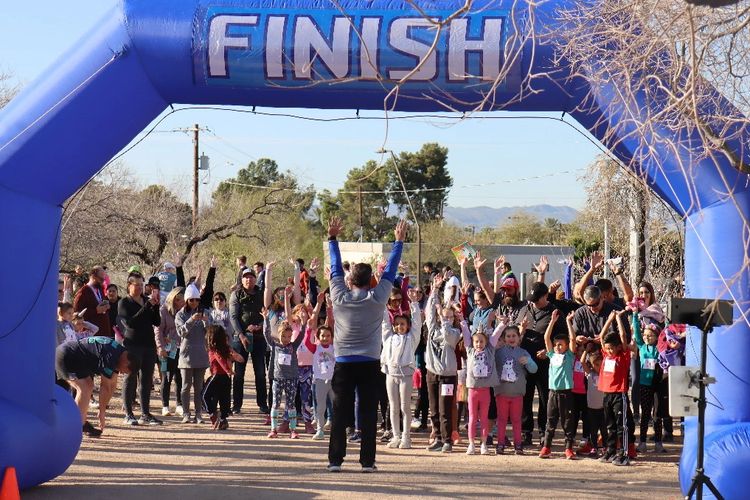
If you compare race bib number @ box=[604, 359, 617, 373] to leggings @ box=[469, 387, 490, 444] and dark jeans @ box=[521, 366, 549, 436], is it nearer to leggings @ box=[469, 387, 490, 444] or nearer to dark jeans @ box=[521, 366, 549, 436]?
leggings @ box=[469, 387, 490, 444]

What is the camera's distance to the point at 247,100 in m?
9.01

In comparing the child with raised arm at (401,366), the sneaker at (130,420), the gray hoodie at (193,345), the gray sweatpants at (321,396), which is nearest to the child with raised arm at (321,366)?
the gray sweatpants at (321,396)

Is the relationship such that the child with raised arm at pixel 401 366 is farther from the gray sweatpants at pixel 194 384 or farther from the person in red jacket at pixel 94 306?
the person in red jacket at pixel 94 306

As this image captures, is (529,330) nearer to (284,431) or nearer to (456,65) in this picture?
(284,431)

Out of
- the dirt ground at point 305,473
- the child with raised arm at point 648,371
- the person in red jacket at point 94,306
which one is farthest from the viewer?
the person in red jacket at point 94,306

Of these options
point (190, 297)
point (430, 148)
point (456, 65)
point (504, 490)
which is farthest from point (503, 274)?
point (430, 148)

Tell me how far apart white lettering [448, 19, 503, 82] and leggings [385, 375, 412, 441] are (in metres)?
4.56

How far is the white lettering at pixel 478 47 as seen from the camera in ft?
27.8

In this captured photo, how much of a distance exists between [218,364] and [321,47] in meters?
5.83

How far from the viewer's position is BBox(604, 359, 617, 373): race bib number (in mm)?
11234

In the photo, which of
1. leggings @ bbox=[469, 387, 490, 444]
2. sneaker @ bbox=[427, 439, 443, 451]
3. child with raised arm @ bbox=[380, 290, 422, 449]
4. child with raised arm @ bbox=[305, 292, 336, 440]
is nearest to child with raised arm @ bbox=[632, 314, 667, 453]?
leggings @ bbox=[469, 387, 490, 444]

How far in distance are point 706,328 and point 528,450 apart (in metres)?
4.88

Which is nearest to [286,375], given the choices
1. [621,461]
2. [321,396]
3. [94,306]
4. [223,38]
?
[321,396]

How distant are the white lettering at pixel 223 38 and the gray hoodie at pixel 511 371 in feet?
16.1
